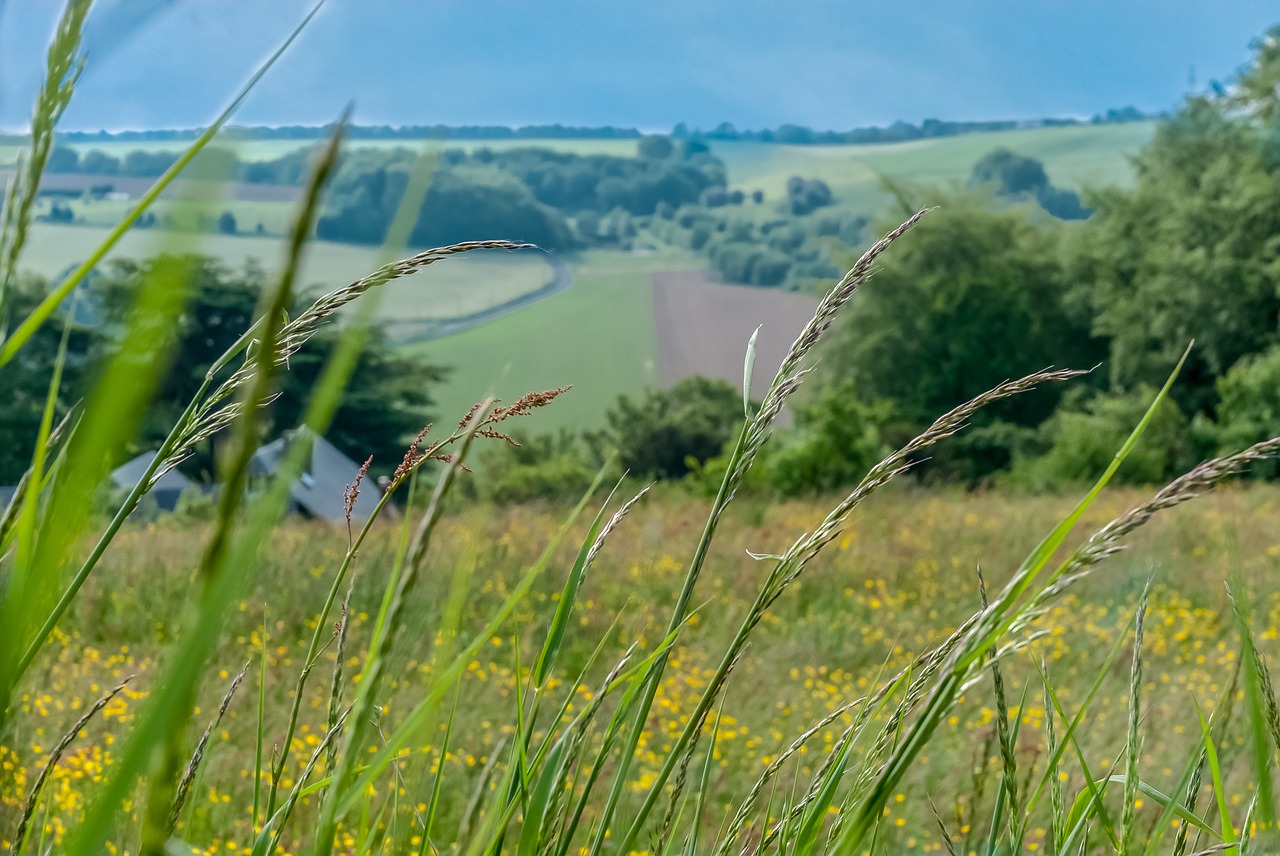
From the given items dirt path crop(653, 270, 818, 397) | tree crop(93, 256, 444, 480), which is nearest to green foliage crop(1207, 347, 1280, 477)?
dirt path crop(653, 270, 818, 397)

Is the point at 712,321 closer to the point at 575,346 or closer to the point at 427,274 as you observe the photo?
the point at 575,346

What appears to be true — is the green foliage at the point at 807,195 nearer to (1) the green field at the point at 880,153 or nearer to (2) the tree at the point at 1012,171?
(1) the green field at the point at 880,153

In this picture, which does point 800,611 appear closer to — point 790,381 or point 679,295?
point 790,381

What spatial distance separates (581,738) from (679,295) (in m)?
55.8

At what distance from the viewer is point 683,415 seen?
3528 cm

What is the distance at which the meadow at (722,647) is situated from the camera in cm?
279

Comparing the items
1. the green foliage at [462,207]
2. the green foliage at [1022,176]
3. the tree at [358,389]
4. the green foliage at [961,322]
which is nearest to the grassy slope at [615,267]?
the green foliage at [1022,176]

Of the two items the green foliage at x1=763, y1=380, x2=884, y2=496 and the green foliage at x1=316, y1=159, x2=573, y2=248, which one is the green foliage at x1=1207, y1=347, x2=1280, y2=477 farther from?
the green foliage at x1=316, y1=159, x2=573, y2=248

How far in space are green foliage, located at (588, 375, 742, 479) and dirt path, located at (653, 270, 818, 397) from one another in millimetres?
4413

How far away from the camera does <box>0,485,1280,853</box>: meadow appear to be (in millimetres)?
2787

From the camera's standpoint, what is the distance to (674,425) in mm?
33906

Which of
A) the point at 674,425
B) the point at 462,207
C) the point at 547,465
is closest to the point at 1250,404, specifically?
the point at 674,425

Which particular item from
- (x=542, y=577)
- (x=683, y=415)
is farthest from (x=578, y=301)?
(x=542, y=577)

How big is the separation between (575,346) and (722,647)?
4848cm
